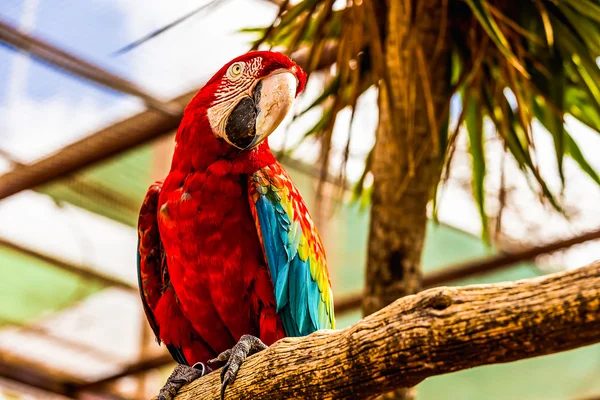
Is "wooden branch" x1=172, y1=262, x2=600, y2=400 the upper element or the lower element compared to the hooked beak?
lower

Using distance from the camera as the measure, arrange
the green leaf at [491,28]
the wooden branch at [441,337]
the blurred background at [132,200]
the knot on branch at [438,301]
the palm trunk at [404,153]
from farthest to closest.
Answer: the blurred background at [132,200] < the palm trunk at [404,153] < the green leaf at [491,28] < the knot on branch at [438,301] < the wooden branch at [441,337]

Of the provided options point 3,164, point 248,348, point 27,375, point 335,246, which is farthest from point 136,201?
point 248,348

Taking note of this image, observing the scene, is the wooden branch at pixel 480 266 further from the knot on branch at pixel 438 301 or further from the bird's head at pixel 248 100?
the knot on branch at pixel 438 301

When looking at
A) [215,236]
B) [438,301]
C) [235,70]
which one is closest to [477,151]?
[235,70]

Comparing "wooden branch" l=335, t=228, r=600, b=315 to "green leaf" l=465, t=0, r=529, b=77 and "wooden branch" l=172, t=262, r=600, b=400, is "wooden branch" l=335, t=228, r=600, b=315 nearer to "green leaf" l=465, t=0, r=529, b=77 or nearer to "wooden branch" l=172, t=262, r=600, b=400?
"green leaf" l=465, t=0, r=529, b=77

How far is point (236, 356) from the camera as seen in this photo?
147cm

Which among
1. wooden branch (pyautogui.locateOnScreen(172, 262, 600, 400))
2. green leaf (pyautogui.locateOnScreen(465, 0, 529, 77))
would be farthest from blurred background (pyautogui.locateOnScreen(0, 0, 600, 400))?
wooden branch (pyautogui.locateOnScreen(172, 262, 600, 400))

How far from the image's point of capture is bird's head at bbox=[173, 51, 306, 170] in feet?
5.65

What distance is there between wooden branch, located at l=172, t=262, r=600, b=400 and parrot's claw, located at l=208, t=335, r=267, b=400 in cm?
14

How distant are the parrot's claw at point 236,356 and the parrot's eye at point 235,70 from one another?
1.97ft

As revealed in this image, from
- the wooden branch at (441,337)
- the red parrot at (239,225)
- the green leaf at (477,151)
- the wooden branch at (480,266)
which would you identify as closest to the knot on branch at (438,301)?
the wooden branch at (441,337)

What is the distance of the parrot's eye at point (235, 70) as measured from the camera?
1.81 meters

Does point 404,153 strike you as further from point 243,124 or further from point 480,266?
point 480,266

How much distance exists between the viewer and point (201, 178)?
5.78 ft
